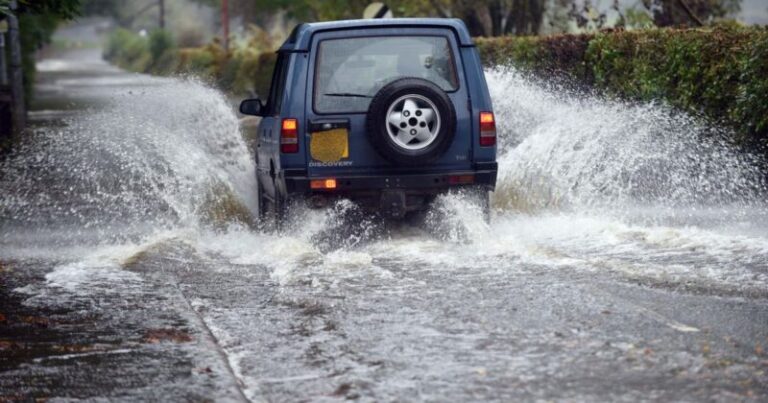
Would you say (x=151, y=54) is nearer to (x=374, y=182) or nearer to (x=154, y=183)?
(x=154, y=183)

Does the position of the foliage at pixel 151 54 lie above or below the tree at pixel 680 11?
below

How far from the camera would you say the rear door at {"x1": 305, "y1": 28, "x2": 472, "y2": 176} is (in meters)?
10.3

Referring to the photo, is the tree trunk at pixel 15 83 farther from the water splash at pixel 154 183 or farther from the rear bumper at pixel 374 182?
the rear bumper at pixel 374 182

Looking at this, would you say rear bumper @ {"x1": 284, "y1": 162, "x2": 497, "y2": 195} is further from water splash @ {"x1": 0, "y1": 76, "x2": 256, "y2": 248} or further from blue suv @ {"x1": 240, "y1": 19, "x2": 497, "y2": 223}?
water splash @ {"x1": 0, "y1": 76, "x2": 256, "y2": 248}

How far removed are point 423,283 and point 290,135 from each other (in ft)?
7.53

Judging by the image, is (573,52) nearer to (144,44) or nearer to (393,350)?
(393,350)

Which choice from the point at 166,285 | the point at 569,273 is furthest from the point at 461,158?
the point at 166,285

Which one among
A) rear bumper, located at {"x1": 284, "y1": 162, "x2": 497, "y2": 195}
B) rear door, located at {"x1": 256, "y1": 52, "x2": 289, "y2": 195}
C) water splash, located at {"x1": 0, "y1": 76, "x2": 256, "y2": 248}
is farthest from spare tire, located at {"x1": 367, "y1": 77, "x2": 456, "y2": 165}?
water splash, located at {"x1": 0, "y1": 76, "x2": 256, "y2": 248}

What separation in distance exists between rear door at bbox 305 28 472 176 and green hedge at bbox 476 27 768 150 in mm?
4094

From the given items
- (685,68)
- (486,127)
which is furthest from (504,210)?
(685,68)

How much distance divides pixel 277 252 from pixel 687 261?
309cm

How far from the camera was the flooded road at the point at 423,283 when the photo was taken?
6.06 metres

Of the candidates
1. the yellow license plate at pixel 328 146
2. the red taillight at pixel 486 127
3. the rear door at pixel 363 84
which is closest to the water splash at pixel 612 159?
the red taillight at pixel 486 127

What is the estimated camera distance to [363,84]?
1039cm
